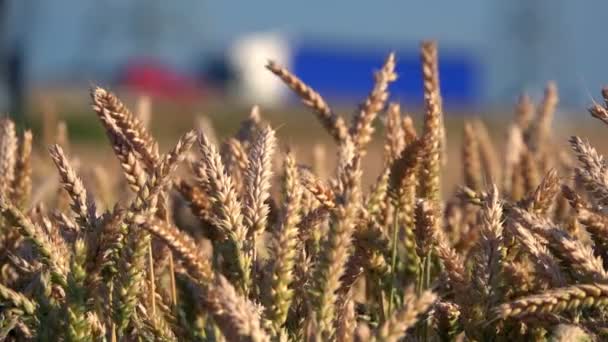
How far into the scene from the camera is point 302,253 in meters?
1.80

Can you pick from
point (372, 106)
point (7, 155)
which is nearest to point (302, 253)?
point (372, 106)

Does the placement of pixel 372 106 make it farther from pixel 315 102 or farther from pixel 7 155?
pixel 7 155

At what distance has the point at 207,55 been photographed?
2790 inches

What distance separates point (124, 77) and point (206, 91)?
16.7ft

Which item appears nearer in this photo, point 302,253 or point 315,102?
point 302,253

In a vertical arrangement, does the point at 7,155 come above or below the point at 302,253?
above

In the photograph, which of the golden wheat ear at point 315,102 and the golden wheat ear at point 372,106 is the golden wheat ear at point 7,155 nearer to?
the golden wheat ear at point 315,102

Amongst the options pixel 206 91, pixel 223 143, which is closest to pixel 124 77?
pixel 206 91

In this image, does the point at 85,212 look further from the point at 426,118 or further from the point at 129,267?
the point at 426,118

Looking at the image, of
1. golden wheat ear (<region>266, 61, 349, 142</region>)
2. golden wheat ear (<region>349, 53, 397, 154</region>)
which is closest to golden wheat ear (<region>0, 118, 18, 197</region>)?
golden wheat ear (<region>266, 61, 349, 142</region>)

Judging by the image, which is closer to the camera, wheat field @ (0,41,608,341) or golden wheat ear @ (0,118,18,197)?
→ wheat field @ (0,41,608,341)

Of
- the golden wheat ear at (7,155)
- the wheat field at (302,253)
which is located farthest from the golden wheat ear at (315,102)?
the golden wheat ear at (7,155)

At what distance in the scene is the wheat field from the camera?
5.00ft

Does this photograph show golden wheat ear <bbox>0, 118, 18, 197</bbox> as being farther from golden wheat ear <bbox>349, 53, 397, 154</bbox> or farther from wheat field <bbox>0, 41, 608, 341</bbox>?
golden wheat ear <bbox>349, 53, 397, 154</bbox>
